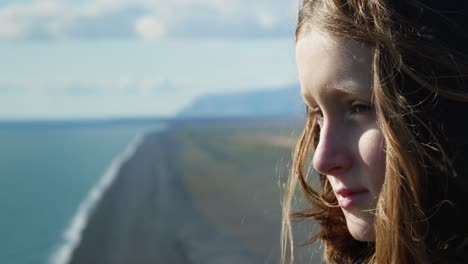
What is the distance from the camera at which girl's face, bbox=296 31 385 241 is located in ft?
5.54

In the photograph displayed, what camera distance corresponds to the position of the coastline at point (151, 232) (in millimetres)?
17312

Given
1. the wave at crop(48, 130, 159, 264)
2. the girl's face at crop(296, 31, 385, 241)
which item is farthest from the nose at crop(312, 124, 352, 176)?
the wave at crop(48, 130, 159, 264)

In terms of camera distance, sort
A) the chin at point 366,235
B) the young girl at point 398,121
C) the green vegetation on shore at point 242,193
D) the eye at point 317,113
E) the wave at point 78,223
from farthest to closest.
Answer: the green vegetation on shore at point 242,193
the wave at point 78,223
the eye at point 317,113
the chin at point 366,235
the young girl at point 398,121

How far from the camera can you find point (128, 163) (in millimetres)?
45062

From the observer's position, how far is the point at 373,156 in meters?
1.68

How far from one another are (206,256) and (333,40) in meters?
15.7

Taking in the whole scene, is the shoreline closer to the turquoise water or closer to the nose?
the turquoise water

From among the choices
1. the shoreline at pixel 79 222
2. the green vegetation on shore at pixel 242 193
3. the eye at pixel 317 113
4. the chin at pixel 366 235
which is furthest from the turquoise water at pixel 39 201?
the chin at pixel 366 235

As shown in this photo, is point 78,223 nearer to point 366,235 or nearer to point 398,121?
point 366,235

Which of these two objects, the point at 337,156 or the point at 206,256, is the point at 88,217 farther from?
the point at 337,156

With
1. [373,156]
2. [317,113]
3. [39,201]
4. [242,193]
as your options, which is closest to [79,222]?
[242,193]

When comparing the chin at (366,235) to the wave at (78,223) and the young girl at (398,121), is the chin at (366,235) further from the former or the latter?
the wave at (78,223)

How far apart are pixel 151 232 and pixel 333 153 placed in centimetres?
1956

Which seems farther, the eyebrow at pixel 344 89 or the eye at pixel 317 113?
the eye at pixel 317 113
